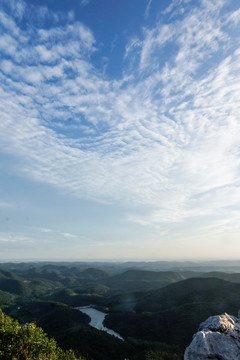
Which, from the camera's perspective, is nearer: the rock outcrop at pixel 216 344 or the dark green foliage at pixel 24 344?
the rock outcrop at pixel 216 344

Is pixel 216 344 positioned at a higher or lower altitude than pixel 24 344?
higher

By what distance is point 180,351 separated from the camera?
11662 centimetres

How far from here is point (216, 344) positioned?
2088 centimetres

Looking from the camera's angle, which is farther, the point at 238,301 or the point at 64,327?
the point at 238,301

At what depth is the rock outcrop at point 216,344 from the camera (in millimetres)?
20281

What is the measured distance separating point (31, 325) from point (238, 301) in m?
186

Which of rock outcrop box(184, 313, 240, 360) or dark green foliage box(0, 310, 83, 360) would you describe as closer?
rock outcrop box(184, 313, 240, 360)

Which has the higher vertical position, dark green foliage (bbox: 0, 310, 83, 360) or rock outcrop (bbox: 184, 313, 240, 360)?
rock outcrop (bbox: 184, 313, 240, 360)

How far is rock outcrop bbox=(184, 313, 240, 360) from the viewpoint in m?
20.3

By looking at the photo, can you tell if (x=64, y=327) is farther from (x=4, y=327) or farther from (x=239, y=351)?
(x=239, y=351)

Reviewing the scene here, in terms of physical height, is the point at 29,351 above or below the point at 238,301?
above

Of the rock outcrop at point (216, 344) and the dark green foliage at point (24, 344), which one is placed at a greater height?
the rock outcrop at point (216, 344)

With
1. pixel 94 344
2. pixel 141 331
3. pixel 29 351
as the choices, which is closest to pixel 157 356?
pixel 94 344

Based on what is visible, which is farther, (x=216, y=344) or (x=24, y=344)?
(x=24, y=344)
